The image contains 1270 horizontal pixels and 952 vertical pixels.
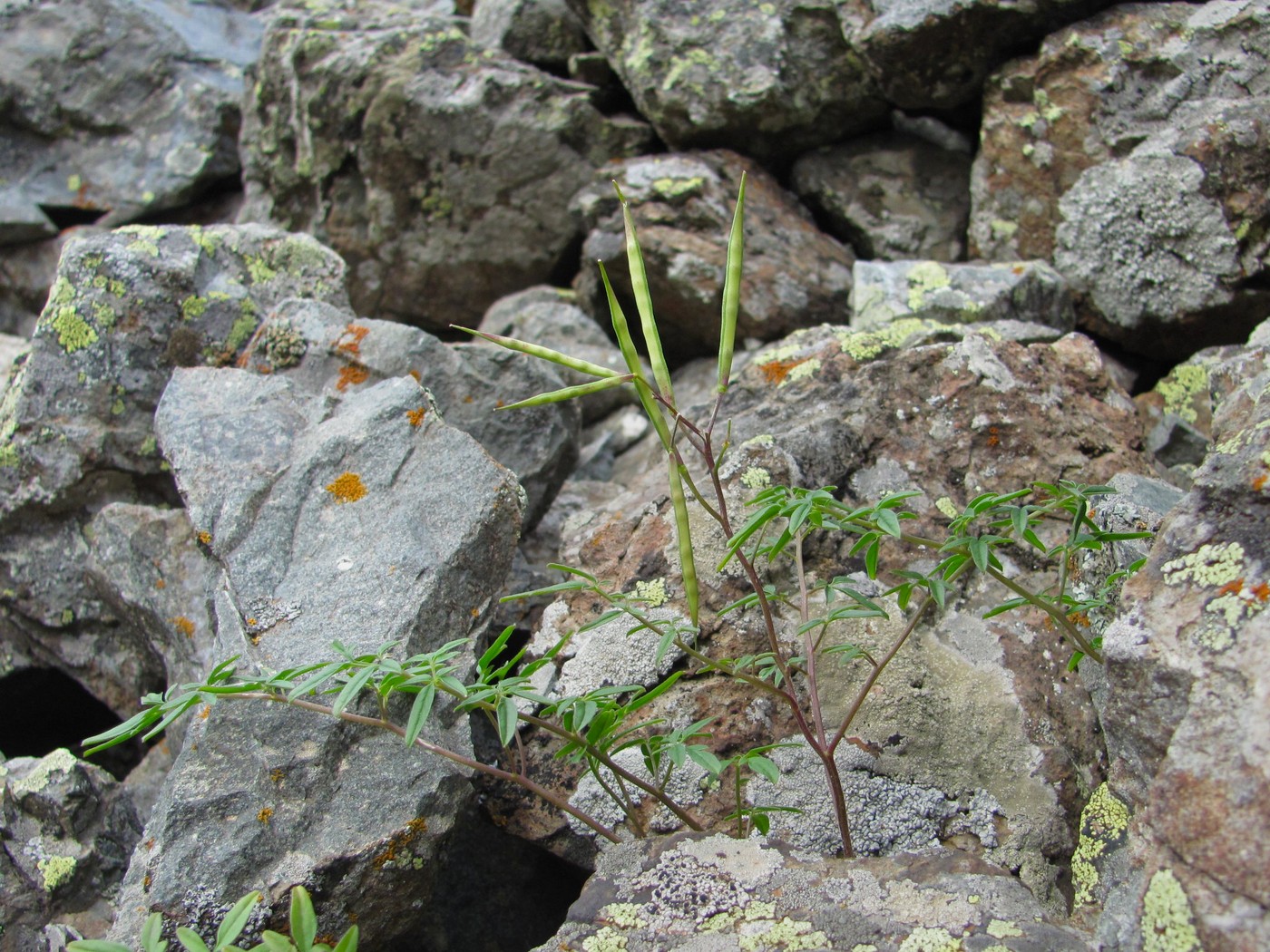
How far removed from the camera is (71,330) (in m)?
3.48

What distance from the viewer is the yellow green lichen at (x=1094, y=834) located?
2.10 meters

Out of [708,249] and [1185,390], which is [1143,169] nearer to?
[1185,390]

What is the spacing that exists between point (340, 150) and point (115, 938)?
13.7ft

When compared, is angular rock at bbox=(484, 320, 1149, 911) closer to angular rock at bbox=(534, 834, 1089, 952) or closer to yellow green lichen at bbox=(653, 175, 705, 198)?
angular rock at bbox=(534, 834, 1089, 952)

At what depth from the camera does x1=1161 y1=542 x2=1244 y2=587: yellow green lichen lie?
5.59 ft

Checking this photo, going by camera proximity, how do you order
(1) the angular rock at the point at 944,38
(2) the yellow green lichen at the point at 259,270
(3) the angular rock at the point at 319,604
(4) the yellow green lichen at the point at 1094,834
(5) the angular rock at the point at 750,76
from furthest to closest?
(5) the angular rock at the point at 750,76
(1) the angular rock at the point at 944,38
(2) the yellow green lichen at the point at 259,270
(3) the angular rock at the point at 319,604
(4) the yellow green lichen at the point at 1094,834

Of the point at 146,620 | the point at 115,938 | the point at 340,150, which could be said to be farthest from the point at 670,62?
the point at 115,938

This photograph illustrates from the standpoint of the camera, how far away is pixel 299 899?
1570 mm

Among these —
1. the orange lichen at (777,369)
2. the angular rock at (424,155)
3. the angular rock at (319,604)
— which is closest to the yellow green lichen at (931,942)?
the angular rock at (319,604)

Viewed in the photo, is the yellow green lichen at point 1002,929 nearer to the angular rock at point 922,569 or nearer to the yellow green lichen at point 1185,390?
the angular rock at point 922,569

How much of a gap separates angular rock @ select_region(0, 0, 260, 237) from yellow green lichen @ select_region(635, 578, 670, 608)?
4.73 m

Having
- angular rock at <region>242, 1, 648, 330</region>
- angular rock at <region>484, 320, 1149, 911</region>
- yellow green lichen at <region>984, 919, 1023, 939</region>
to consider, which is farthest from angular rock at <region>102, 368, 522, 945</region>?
angular rock at <region>242, 1, 648, 330</region>

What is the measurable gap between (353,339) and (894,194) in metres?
2.69

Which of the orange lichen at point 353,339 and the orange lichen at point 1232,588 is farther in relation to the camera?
the orange lichen at point 353,339
